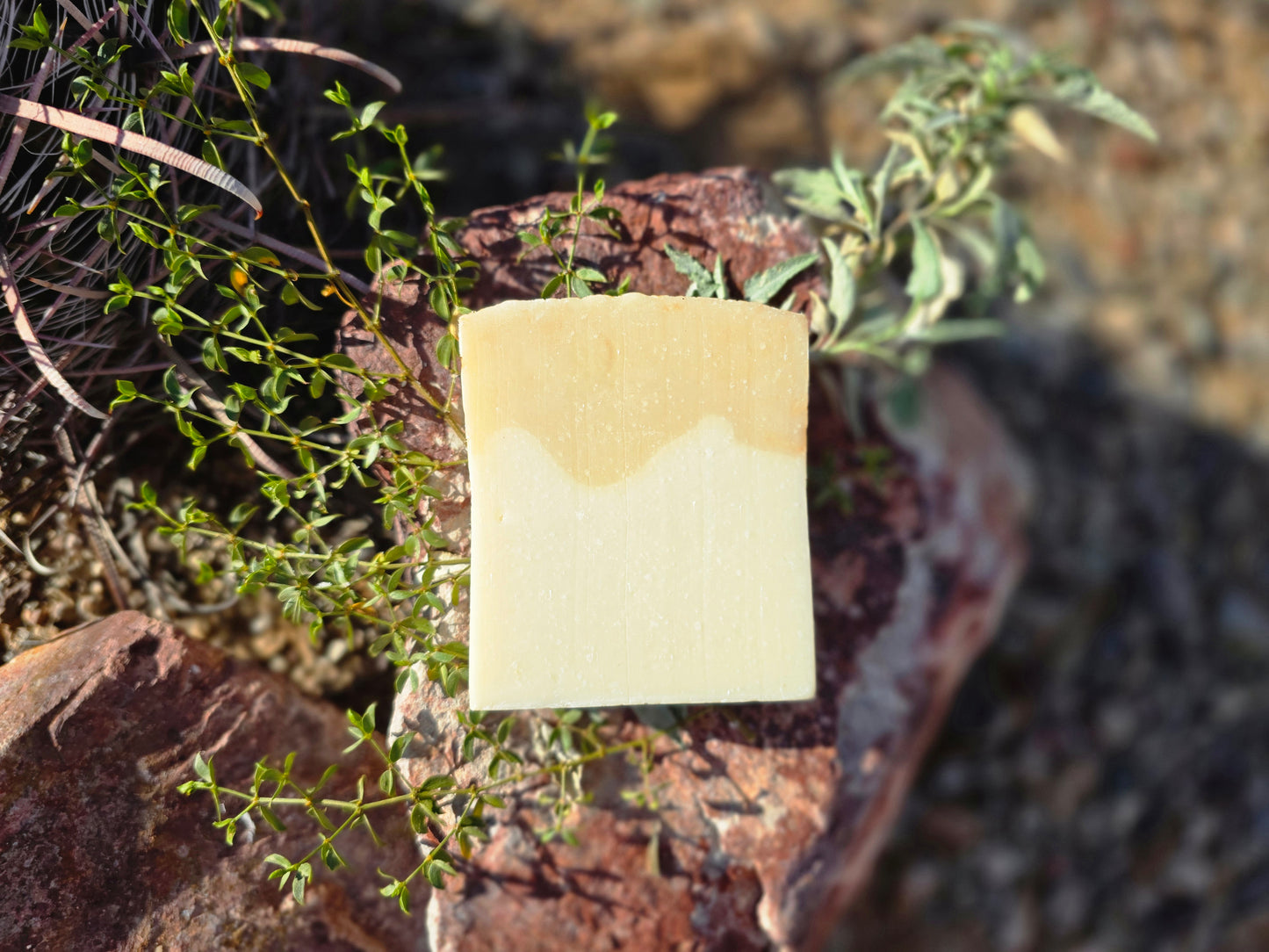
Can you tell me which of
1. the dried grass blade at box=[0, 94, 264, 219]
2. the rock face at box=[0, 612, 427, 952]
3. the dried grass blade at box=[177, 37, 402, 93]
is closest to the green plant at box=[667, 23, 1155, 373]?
the dried grass blade at box=[177, 37, 402, 93]

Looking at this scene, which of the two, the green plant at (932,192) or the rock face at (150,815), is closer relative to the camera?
the rock face at (150,815)

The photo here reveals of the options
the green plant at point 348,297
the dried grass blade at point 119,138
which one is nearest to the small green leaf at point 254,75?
the green plant at point 348,297

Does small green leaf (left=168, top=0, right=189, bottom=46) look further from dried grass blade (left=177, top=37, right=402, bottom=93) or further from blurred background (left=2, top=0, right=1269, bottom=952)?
blurred background (left=2, top=0, right=1269, bottom=952)

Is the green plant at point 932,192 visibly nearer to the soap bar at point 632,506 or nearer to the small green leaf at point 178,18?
the soap bar at point 632,506

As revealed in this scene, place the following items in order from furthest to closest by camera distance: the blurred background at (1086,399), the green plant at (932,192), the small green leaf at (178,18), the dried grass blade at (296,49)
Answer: the blurred background at (1086,399)
the green plant at (932,192)
the dried grass blade at (296,49)
the small green leaf at (178,18)

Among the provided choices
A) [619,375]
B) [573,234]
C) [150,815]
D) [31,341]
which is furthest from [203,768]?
[573,234]

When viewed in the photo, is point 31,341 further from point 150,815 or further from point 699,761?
point 699,761
